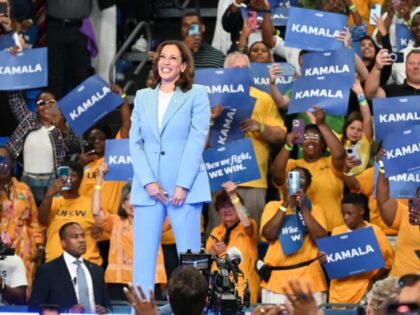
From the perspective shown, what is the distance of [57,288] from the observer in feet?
31.9

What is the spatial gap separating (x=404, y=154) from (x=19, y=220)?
129 inches

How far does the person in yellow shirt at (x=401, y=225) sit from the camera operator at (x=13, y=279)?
2.79 meters

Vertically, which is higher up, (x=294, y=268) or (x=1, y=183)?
(x=1, y=183)

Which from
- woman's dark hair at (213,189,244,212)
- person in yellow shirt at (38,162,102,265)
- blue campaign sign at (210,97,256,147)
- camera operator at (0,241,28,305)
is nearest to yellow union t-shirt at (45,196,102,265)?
person in yellow shirt at (38,162,102,265)

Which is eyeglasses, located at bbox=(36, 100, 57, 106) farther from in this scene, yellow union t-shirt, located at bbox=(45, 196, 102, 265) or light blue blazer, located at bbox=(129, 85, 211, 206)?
light blue blazer, located at bbox=(129, 85, 211, 206)

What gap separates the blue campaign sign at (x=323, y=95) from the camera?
10852 millimetres

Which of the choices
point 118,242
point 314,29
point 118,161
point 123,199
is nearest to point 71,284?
point 118,242

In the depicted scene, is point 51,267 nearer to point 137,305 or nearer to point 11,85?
point 11,85

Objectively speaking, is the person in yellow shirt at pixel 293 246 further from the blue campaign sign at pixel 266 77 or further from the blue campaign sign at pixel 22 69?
the blue campaign sign at pixel 22 69

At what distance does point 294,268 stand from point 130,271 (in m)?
1.37

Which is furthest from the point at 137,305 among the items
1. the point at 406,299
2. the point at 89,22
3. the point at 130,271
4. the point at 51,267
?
the point at 89,22

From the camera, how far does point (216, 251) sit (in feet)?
34.0

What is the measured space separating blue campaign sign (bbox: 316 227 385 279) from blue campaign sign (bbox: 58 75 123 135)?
240 centimetres

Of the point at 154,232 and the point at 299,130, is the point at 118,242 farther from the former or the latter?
the point at 154,232
